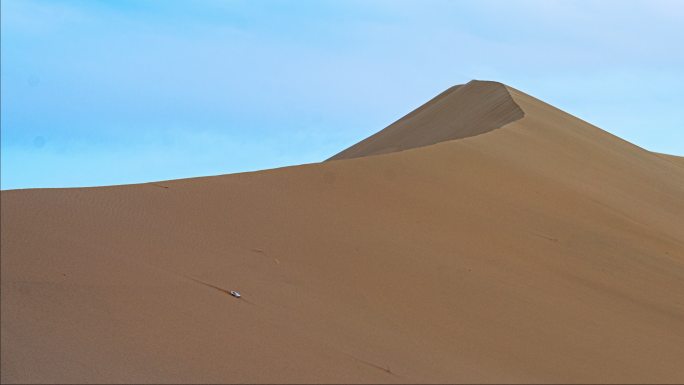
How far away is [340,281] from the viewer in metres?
6.42

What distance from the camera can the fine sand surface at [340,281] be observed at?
5238 millimetres

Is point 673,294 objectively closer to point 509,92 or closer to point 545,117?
point 545,117

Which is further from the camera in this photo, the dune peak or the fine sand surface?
the dune peak

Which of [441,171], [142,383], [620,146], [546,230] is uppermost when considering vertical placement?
[620,146]

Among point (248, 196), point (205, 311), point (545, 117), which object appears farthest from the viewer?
point (545, 117)

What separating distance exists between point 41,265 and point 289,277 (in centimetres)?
144

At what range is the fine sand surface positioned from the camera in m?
5.24

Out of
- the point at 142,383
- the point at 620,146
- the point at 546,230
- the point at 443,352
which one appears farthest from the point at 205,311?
the point at 620,146

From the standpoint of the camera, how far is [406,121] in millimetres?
18453

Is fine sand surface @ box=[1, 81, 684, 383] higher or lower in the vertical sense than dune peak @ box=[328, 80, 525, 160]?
lower

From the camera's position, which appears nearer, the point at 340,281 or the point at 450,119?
the point at 340,281

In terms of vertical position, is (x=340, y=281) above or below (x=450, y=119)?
below

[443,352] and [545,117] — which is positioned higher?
[545,117]

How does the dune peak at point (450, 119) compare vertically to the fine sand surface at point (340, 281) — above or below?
above
